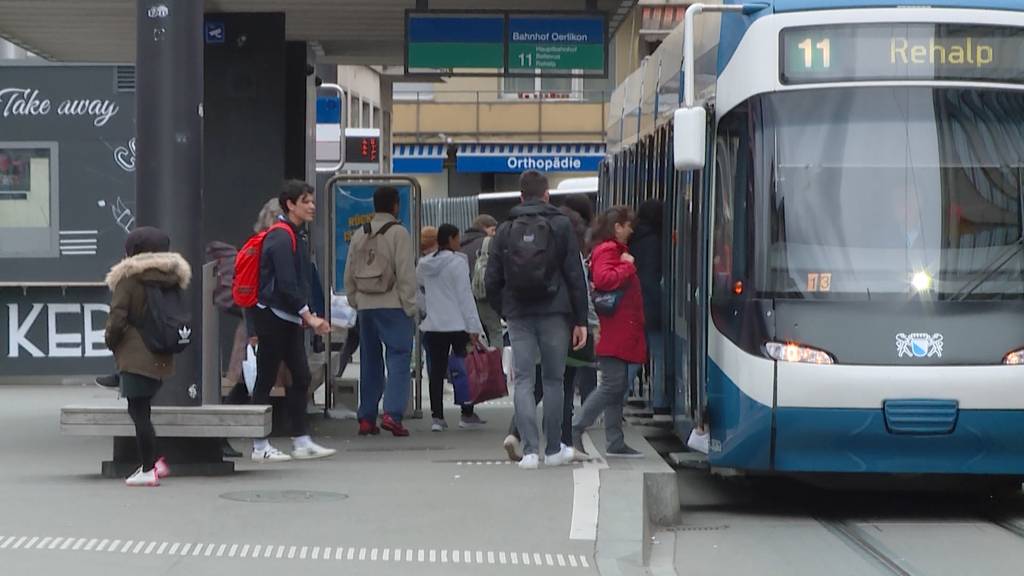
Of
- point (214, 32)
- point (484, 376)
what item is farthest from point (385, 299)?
point (214, 32)

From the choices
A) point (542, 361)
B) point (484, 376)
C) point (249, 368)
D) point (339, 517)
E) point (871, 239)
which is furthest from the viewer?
point (484, 376)

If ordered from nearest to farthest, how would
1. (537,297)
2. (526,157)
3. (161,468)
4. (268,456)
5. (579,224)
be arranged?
(161,468)
(537,297)
(268,456)
(579,224)
(526,157)

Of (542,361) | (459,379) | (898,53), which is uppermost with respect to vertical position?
(898,53)

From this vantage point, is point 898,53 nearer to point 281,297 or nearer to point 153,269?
point 281,297

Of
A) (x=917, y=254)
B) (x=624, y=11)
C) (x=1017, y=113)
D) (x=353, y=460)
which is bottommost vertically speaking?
(x=353, y=460)

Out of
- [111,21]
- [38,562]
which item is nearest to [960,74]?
[38,562]

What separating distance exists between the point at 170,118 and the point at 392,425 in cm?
378

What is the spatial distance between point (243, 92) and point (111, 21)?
221cm

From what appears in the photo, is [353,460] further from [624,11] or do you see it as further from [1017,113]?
[624,11]

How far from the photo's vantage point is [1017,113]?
10.6m

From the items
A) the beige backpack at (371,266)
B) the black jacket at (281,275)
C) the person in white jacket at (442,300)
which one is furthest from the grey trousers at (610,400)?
the person in white jacket at (442,300)

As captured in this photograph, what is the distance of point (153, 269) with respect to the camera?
10.2 metres

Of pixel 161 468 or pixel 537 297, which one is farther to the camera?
pixel 537 297

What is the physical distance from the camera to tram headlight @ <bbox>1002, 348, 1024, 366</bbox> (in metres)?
10.2
